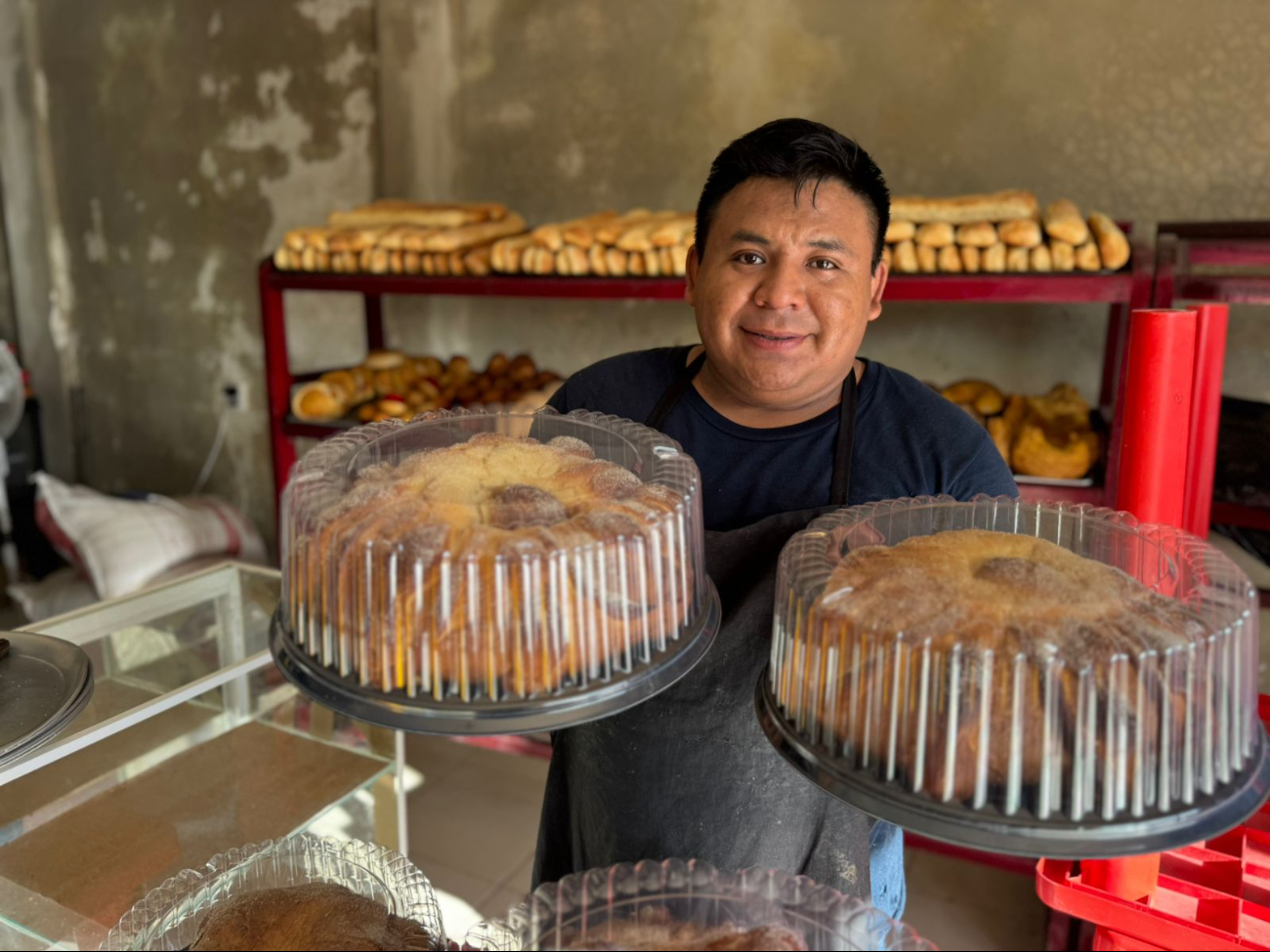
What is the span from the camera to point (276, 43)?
3.92 m

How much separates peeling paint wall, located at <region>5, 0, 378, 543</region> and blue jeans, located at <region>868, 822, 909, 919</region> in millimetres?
3378

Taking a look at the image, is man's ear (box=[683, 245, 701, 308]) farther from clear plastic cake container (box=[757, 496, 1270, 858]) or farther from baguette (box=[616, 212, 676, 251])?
baguette (box=[616, 212, 676, 251])

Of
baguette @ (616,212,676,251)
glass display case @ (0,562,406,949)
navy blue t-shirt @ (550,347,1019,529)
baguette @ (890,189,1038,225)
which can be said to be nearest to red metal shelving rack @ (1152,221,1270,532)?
baguette @ (890,189,1038,225)

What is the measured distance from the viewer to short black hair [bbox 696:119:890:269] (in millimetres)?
1213

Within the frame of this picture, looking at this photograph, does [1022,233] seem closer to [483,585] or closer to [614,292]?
[614,292]

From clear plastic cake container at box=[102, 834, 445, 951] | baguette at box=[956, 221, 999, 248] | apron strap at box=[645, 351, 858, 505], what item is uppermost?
baguette at box=[956, 221, 999, 248]

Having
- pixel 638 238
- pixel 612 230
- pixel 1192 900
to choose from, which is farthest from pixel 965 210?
pixel 1192 900

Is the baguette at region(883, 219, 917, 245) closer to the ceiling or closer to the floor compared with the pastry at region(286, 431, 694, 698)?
closer to the ceiling

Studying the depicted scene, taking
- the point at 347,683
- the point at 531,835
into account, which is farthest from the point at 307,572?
the point at 531,835

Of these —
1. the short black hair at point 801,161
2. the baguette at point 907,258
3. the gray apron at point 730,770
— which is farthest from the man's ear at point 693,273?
the baguette at point 907,258

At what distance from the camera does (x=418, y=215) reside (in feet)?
10.4

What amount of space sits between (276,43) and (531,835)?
10.7 ft

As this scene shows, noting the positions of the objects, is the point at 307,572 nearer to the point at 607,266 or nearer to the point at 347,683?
the point at 347,683

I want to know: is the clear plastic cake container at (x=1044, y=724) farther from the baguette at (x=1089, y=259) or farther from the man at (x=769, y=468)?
the baguette at (x=1089, y=259)
